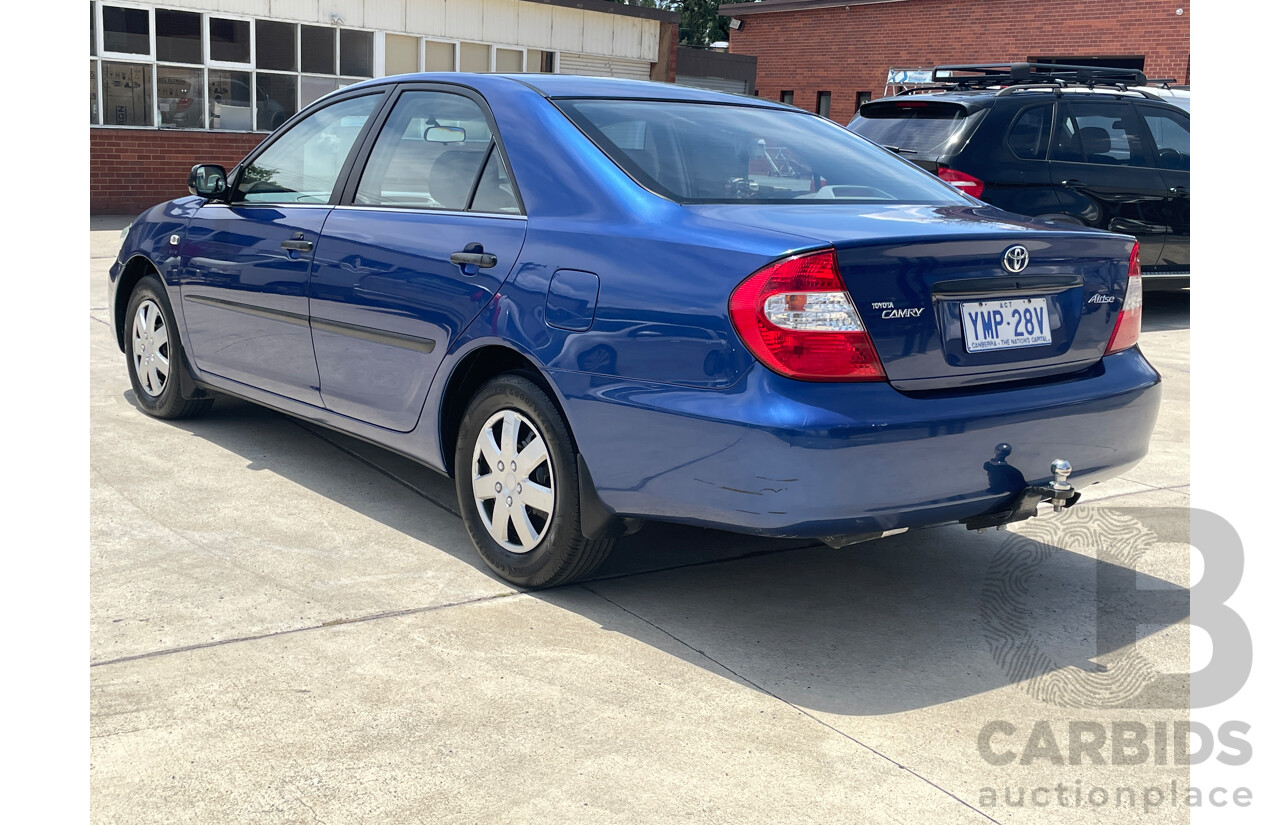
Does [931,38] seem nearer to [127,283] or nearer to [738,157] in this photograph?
[127,283]

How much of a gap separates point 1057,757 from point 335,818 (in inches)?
66.9

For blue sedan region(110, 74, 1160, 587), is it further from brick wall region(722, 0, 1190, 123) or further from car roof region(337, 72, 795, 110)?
brick wall region(722, 0, 1190, 123)

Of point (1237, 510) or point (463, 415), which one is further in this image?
point (1237, 510)

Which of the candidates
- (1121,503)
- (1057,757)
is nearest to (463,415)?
(1057,757)

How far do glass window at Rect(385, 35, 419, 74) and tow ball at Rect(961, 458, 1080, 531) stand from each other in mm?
18431

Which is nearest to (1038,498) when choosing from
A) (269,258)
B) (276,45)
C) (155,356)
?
(269,258)

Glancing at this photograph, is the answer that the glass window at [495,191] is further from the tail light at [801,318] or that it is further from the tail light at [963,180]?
the tail light at [963,180]

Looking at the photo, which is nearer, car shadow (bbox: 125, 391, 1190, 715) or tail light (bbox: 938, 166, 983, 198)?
car shadow (bbox: 125, 391, 1190, 715)

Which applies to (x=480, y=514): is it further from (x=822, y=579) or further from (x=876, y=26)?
(x=876, y=26)

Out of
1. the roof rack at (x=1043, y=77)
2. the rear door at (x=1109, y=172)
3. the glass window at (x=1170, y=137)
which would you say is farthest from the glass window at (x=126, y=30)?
the glass window at (x=1170, y=137)

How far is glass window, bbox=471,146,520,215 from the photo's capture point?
3.95 m

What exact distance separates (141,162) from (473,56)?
246 inches

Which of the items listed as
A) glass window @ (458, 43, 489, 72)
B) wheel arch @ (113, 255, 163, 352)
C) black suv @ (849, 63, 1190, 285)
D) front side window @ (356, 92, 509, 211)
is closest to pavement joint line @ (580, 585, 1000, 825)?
front side window @ (356, 92, 509, 211)

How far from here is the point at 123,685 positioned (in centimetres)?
314
